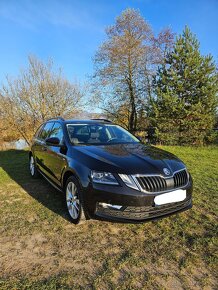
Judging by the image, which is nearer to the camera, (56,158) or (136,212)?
(136,212)

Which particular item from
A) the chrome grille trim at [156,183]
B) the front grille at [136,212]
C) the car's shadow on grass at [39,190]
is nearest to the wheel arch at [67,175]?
the car's shadow on grass at [39,190]

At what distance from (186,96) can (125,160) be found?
14.0 metres

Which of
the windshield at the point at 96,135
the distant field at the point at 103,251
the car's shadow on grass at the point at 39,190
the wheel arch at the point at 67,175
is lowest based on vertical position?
the distant field at the point at 103,251

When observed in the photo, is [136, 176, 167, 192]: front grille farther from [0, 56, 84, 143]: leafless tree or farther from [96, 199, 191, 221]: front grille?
[0, 56, 84, 143]: leafless tree

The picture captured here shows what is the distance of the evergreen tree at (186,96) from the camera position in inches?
604

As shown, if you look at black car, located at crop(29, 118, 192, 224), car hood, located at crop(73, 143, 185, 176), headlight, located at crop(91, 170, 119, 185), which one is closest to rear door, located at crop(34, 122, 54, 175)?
black car, located at crop(29, 118, 192, 224)

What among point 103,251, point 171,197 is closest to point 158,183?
point 171,197

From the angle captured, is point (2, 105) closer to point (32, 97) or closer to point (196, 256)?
point (32, 97)

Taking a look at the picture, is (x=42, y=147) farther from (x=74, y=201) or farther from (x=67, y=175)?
(x=74, y=201)

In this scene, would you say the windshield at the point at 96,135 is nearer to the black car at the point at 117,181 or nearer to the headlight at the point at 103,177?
the black car at the point at 117,181

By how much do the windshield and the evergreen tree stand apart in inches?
436

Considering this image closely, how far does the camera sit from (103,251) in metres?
2.93

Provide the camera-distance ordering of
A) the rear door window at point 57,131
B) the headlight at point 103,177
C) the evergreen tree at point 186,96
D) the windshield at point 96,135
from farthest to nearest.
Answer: the evergreen tree at point 186,96 → the rear door window at point 57,131 → the windshield at point 96,135 → the headlight at point 103,177

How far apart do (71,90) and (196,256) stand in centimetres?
1805
